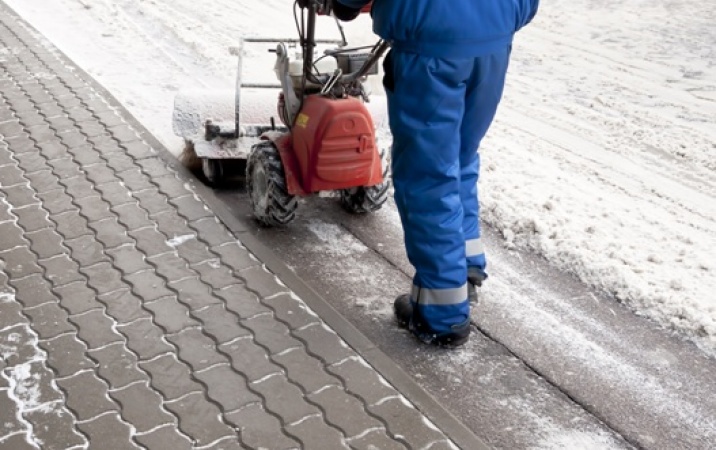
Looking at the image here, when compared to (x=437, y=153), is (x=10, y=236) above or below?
below

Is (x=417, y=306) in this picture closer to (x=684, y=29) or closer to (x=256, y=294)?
(x=256, y=294)

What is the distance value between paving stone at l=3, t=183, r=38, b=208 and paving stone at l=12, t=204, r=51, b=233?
2.1 inches

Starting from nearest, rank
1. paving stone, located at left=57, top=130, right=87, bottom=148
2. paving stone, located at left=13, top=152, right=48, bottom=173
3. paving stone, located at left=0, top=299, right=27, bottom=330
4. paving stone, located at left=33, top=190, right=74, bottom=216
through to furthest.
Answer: paving stone, located at left=0, top=299, right=27, bottom=330, paving stone, located at left=33, top=190, right=74, bottom=216, paving stone, located at left=13, top=152, right=48, bottom=173, paving stone, located at left=57, top=130, right=87, bottom=148

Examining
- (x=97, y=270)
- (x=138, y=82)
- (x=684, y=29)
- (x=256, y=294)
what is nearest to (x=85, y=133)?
(x=138, y=82)

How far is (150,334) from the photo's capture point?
363cm

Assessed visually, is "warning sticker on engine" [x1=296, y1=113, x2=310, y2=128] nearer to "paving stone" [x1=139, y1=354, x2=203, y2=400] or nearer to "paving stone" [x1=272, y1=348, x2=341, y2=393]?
"paving stone" [x1=272, y1=348, x2=341, y2=393]

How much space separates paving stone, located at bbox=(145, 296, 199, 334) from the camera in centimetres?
369

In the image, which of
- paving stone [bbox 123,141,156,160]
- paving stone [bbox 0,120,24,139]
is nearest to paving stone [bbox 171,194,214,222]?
paving stone [bbox 123,141,156,160]

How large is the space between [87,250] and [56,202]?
1.94 ft

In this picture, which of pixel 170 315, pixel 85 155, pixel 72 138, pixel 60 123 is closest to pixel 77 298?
pixel 170 315

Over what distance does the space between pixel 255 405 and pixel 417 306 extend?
0.82 meters

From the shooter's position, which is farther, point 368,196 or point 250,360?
point 368,196

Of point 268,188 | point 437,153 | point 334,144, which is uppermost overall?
point 437,153

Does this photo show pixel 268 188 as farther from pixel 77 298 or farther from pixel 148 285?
pixel 77 298
